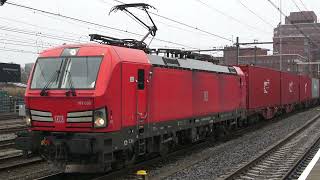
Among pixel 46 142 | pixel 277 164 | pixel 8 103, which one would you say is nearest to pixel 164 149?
pixel 277 164

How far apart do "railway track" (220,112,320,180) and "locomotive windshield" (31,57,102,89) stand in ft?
12.7

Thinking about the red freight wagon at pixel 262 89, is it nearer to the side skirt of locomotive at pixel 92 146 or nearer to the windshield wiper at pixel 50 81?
the side skirt of locomotive at pixel 92 146

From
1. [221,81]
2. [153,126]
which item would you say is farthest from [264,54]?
[153,126]

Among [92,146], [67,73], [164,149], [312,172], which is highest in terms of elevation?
[67,73]

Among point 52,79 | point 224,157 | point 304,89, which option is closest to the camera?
point 52,79

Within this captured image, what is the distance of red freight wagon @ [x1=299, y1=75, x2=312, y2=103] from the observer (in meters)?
40.1

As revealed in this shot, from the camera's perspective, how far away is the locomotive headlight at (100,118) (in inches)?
375

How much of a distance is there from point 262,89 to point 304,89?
17.1 m

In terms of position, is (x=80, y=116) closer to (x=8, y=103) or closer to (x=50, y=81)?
(x=50, y=81)

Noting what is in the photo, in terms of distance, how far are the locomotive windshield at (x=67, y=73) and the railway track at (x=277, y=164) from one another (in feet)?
12.7

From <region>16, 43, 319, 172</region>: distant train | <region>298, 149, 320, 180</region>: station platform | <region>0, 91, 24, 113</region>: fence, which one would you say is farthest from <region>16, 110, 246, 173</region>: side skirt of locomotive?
<region>0, 91, 24, 113</region>: fence

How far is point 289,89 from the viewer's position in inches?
1357

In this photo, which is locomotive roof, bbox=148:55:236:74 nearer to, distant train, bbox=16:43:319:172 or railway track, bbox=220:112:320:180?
distant train, bbox=16:43:319:172

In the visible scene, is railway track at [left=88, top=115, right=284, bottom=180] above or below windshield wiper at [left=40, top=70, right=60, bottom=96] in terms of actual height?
below
